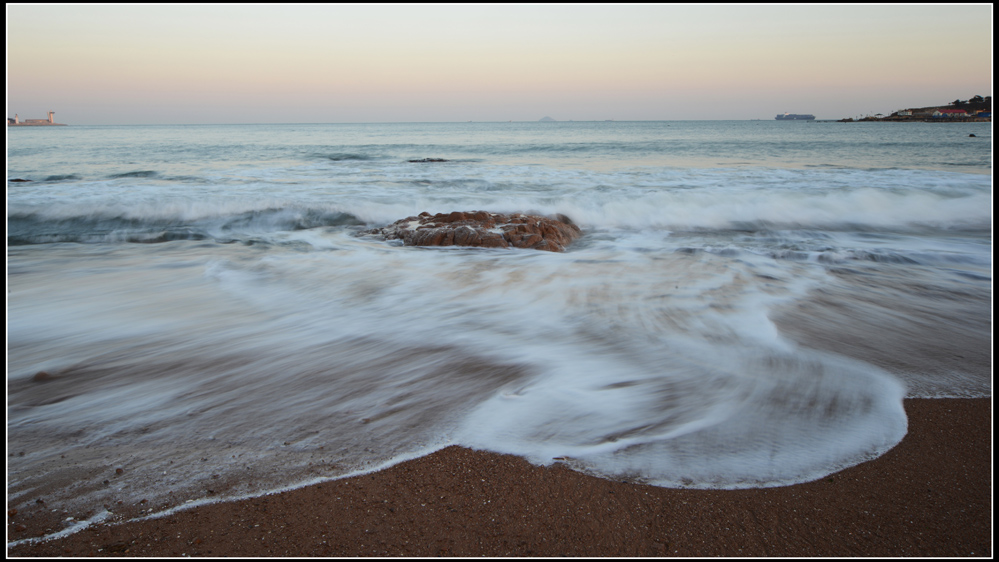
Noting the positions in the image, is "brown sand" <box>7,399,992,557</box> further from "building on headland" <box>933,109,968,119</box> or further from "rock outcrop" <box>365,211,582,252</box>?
"building on headland" <box>933,109,968,119</box>

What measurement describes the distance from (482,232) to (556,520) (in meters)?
4.89

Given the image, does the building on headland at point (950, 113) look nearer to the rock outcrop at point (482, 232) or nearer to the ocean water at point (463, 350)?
the ocean water at point (463, 350)

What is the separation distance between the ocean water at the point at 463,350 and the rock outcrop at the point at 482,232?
22 centimetres

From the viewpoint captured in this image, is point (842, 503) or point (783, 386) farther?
point (783, 386)

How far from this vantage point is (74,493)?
179cm

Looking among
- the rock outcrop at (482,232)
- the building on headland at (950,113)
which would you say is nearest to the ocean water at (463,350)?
the rock outcrop at (482,232)

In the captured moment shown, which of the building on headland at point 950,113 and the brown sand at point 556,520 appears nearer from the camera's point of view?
the brown sand at point 556,520

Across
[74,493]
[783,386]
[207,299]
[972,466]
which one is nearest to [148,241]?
[207,299]

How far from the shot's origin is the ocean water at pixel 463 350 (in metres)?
2.03

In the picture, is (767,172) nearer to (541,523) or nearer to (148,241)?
(148,241)

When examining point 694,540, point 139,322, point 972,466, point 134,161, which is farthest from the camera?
point 134,161

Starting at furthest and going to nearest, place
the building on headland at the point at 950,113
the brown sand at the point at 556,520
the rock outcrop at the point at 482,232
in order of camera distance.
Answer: the building on headland at the point at 950,113, the rock outcrop at the point at 482,232, the brown sand at the point at 556,520

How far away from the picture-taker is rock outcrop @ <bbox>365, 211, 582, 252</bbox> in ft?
20.5

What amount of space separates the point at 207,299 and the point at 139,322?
0.64m
